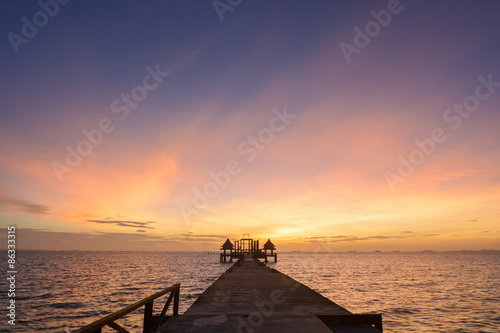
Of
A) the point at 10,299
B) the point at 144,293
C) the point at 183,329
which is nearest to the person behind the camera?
the point at 183,329

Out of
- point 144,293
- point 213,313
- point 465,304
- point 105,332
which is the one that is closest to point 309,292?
point 213,313

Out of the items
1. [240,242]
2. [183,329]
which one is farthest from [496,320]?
[240,242]

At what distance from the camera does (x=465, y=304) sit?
2431cm

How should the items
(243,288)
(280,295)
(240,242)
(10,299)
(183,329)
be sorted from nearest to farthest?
1. (183,329)
2. (280,295)
3. (243,288)
4. (10,299)
5. (240,242)

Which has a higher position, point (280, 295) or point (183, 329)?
point (183, 329)

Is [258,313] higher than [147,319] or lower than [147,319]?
lower

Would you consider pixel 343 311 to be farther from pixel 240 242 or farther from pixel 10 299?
pixel 240 242

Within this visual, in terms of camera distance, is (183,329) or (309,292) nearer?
(183,329)

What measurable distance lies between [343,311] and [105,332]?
46.3 ft

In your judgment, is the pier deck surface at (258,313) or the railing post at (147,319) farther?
the railing post at (147,319)

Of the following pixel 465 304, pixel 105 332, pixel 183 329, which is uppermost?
pixel 183 329

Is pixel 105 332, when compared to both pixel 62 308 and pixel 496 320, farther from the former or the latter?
pixel 496 320

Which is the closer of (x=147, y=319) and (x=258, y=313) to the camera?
(x=147, y=319)

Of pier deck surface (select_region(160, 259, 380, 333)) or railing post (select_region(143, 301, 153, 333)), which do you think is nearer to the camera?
pier deck surface (select_region(160, 259, 380, 333))
